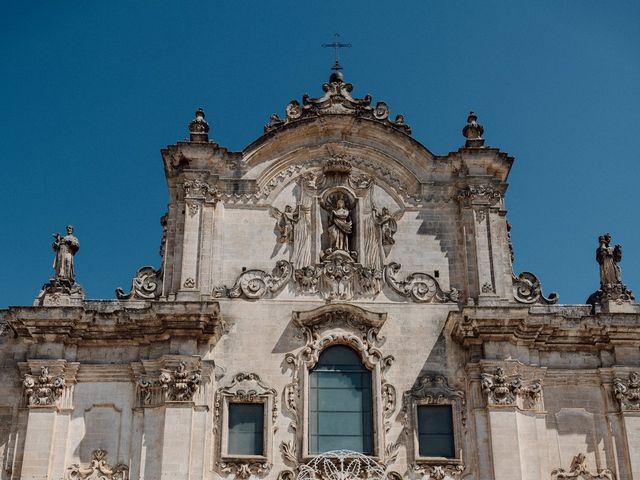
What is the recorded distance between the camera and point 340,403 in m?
20.4

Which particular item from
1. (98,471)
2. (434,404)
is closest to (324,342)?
(434,404)

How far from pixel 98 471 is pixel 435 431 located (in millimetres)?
6670

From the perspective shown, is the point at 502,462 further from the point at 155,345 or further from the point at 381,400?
the point at 155,345

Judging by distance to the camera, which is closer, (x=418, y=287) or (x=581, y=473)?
(x=581, y=473)

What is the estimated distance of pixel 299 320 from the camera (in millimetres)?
20797

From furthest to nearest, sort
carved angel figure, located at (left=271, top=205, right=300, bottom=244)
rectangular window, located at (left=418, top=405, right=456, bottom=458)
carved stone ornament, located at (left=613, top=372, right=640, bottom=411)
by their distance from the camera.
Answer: carved angel figure, located at (left=271, top=205, right=300, bottom=244)
carved stone ornament, located at (left=613, top=372, right=640, bottom=411)
rectangular window, located at (left=418, top=405, right=456, bottom=458)

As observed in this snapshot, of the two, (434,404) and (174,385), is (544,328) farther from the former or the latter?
(174,385)

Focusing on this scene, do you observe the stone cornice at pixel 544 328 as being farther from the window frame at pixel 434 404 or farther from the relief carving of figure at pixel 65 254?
the relief carving of figure at pixel 65 254

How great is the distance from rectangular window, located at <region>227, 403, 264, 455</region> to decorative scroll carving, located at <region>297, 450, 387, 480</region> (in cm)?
104

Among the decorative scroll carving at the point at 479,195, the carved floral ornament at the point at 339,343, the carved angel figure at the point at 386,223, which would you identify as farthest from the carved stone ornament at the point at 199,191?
the decorative scroll carving at the point at 479,195

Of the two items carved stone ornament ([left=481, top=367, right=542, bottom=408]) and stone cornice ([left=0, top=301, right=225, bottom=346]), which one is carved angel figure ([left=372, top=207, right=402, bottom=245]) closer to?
carved stone ornament ([left=481, top=367, right=542, bottom=408])

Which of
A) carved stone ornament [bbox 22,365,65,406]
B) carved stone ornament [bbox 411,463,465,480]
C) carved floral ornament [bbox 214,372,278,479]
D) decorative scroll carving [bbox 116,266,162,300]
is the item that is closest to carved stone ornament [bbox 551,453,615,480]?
carved stone ornament [bbox 411,463,465,480]

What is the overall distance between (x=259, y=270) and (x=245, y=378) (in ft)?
8.13

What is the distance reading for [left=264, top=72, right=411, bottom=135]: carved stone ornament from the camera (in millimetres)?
22875
